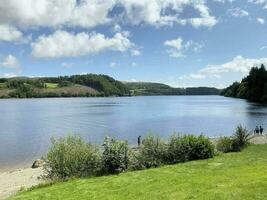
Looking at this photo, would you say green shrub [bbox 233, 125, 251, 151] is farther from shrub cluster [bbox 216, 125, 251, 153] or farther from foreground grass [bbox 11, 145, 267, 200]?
foreground grass [bbox 11, 145, 267, 200]

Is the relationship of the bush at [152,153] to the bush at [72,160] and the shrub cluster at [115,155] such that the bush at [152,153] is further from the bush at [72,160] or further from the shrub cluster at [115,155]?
the bush at [72,160]

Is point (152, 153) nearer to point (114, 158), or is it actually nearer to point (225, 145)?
point (114, 158)

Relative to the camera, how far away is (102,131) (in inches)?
3083

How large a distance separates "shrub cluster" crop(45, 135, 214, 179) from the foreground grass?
1820 mm

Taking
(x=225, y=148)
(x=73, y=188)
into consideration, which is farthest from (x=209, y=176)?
(x=225, y=148)

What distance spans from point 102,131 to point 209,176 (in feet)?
202

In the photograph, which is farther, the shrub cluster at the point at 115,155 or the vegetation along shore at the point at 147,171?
the shrub cluster at the point at 115,155

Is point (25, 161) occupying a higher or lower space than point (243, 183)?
lower

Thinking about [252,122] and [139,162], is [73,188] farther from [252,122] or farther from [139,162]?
[252,122]

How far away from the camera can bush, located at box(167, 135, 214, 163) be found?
80.5 feet

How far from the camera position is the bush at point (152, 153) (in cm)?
2339

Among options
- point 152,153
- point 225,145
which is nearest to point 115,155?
point 152,153

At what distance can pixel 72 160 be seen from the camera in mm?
23109

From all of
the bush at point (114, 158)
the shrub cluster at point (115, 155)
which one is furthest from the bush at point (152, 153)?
the bush at point (114, 158)
